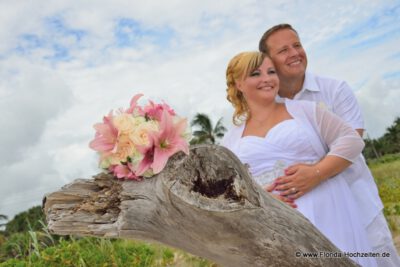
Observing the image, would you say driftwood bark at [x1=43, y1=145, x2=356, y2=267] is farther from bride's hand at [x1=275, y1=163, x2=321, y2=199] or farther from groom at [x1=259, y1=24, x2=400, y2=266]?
groom at [x1=259, y1=24, x2=400, y2=266]

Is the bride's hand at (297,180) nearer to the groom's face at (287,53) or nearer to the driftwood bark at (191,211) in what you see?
the driftwood bark at (191,211)

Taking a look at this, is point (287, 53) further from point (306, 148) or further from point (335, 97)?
point (306, 148)

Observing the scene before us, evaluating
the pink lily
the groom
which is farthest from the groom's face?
the pink lily

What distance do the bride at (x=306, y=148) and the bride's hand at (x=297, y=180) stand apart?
0.02 metres

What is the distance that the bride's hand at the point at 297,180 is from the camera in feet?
11.2

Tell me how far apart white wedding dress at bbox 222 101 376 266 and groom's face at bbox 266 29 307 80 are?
65 cm

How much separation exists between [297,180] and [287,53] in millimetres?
1262

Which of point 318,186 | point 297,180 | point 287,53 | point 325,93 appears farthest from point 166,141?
point 325,93

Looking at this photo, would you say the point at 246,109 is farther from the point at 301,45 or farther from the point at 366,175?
the point at 366,175

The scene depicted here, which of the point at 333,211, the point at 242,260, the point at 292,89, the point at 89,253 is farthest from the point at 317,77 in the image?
the point at 89,253

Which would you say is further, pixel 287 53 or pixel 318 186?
pixel 287 53

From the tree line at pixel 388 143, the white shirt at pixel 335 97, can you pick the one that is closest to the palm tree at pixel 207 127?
the tree line at pixel 388 143

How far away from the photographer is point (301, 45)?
4258 millimetres

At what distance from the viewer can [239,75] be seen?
379 centimetres
